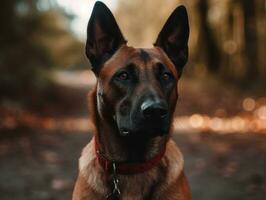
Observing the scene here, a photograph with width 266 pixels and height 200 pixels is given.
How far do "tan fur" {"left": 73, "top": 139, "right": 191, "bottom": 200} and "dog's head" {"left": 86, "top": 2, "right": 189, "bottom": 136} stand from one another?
388 millimetres

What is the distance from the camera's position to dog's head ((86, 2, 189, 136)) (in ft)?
13.0

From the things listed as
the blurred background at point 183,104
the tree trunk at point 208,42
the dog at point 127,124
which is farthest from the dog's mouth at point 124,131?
the tree trunk at point 208,42

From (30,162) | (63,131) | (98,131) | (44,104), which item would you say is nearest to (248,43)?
(44,104)

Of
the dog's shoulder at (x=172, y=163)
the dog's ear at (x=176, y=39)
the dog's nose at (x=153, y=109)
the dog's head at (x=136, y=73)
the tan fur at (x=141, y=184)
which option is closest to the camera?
the dog's nose at (x=153, y=109)

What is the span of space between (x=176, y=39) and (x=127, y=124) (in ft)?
3.57

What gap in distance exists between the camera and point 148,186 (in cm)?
418

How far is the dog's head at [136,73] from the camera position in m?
3.96

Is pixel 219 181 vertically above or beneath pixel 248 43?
beneath

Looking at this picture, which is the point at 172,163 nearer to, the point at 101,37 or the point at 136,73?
the point at 136,73

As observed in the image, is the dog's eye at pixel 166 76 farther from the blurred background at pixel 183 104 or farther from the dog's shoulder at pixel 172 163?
the blurred background at pixel 183 104

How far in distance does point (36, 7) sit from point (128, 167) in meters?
11.4

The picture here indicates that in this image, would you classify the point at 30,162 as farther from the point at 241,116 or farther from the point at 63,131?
the point at 241,116

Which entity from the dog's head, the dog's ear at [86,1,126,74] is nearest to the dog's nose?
the dog's head

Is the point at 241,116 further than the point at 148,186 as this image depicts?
Yes
